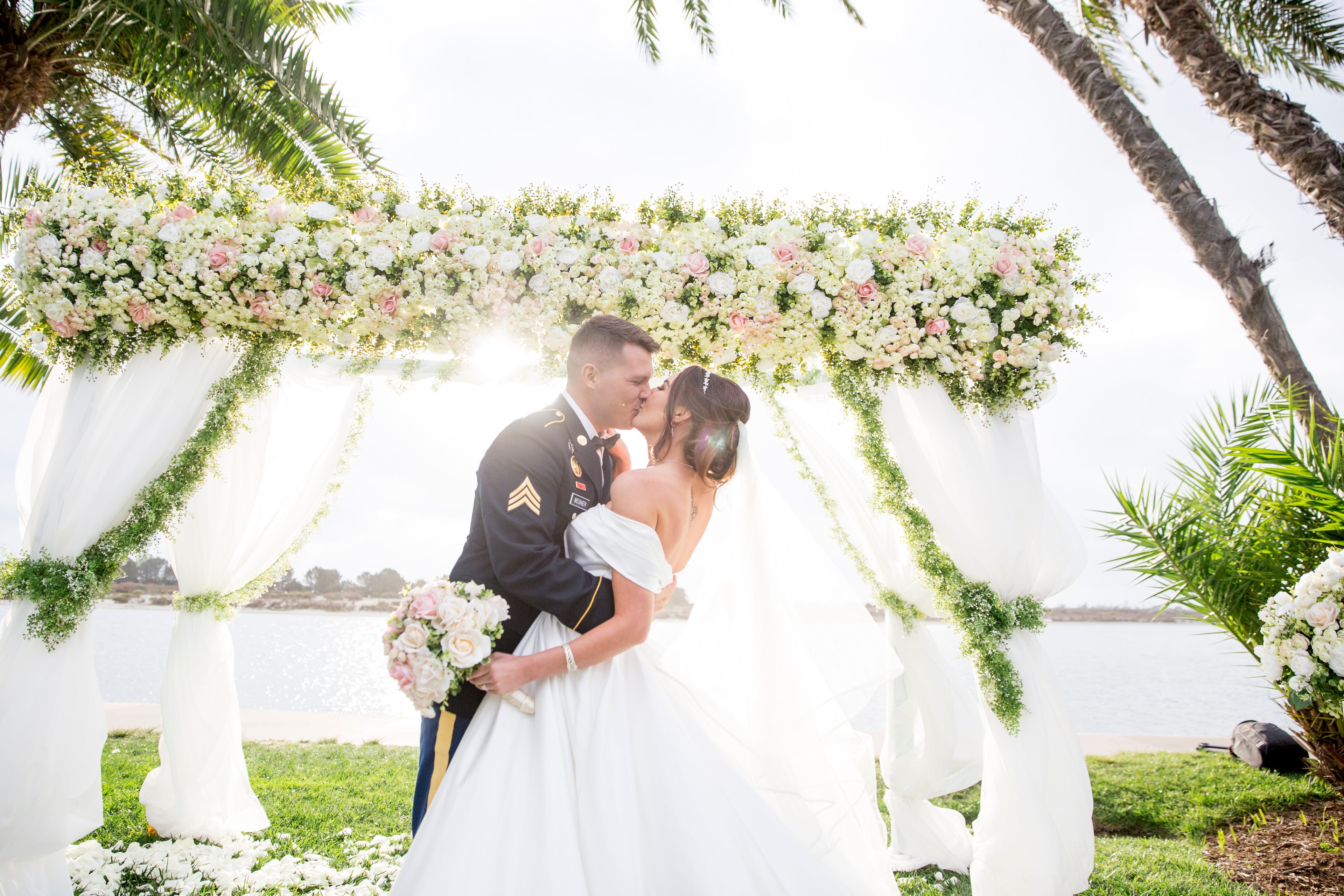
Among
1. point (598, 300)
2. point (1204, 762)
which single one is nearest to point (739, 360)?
point (598, 300)

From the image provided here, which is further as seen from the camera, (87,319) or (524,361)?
(524,361)

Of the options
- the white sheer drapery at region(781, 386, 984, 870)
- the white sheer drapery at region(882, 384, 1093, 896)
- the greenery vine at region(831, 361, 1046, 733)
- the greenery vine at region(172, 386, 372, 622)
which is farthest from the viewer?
the greenery vine at region(172, 386, 372, 622)

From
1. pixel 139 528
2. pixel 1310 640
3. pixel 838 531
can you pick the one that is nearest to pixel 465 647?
pixel 838 531

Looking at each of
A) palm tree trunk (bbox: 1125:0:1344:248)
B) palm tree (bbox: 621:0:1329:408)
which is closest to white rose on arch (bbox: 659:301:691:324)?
palm tree (bbox: 621:0:1329:408)

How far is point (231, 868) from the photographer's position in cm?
419

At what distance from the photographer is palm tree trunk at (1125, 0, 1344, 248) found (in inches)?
222

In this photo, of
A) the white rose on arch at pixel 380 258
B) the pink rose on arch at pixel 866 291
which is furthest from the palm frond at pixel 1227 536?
the white rose on arch at pixel 380 258

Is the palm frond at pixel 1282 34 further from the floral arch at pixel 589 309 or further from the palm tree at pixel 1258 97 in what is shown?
the floral arch at pixel 589 309

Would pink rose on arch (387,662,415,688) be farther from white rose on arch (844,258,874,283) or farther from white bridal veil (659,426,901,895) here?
white rose on arch (844,258,874,283)

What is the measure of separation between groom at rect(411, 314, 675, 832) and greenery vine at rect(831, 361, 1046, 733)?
1738 mm

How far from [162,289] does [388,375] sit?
1.30 metres

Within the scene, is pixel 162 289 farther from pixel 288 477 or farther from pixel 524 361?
pixel 524 361

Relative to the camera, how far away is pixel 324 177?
660 centimetres

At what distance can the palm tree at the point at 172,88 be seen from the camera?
17.1 feet
